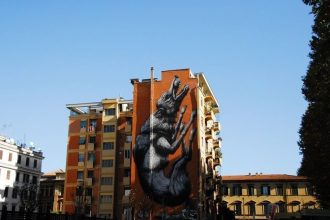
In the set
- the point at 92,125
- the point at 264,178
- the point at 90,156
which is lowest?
the point at 264,178

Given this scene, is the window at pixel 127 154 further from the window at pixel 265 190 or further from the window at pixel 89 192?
the window at pixel 265 190

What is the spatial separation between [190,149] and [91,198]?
68.5 feet

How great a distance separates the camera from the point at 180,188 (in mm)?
62625

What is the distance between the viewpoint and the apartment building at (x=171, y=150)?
6247cm

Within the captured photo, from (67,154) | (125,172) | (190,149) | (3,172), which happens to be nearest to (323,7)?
(190,149)

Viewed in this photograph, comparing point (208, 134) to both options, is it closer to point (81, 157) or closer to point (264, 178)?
point (81, 157)

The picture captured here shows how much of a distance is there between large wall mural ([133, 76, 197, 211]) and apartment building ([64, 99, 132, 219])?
673cm

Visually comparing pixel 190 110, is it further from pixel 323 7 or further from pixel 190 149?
pixel 323 7

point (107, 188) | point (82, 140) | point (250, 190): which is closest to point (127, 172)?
point (107, 188)

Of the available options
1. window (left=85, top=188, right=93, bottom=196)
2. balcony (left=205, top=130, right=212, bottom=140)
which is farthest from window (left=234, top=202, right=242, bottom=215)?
window (left=85, top=188, right=93, bottom=196)

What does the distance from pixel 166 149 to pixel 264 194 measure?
34.0 m

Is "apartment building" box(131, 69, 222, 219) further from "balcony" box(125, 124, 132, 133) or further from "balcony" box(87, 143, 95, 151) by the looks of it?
"balcony" box(87, 143, 95, 151)

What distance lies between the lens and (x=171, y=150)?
65.0 meters

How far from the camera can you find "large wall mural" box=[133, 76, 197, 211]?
63.0 m
